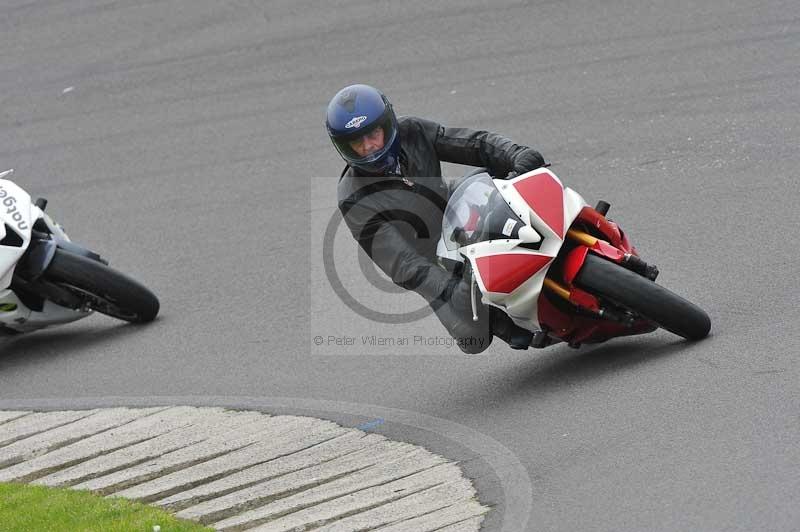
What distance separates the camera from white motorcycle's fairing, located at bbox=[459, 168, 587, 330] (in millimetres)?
6789

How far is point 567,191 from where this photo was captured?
7039 millimetres

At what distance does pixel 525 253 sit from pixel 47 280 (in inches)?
149

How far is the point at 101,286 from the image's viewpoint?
29.4 feet

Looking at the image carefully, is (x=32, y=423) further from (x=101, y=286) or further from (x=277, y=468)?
(x=277, y=468)

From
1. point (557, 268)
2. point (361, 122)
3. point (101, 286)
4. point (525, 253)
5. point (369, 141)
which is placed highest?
point (361, 122)

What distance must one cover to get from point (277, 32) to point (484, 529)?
10.1 meters

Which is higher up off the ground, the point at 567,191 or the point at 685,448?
the point at 567,191

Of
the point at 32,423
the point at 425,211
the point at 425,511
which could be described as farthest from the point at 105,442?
the point at 425,511

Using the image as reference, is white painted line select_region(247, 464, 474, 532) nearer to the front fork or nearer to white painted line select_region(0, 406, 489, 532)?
white painted line select_region(0, 406, 489, 532)

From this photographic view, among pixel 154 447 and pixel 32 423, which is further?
pixel 32 423

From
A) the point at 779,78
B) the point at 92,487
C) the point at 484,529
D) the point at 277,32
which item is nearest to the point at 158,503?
the point at 92,487

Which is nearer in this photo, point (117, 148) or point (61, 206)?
point (61, 206)

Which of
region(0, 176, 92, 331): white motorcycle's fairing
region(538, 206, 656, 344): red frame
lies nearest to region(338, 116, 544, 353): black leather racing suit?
region(538, 206, 656, 344): red frame

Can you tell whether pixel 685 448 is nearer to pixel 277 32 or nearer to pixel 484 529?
pixel 484 529
